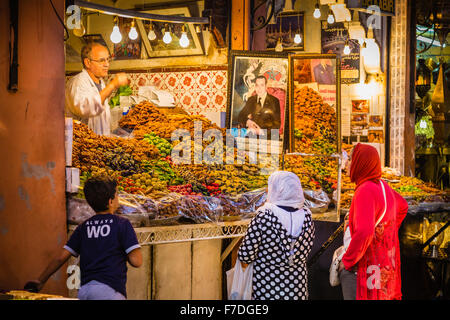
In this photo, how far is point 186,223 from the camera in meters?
3.93

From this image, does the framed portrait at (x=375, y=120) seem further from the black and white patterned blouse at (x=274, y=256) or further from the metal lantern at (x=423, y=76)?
the black and white patterned blouse at (x=274, y=256)

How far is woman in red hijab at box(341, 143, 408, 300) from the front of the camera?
10.9 feet

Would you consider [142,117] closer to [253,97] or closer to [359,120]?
[253,97]

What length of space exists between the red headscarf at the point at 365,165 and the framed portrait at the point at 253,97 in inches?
71.4

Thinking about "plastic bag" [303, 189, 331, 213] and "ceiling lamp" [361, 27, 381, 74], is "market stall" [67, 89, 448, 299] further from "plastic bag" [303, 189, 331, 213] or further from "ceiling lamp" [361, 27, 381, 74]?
"ceiling lamp" [361, 27, 381, 74]

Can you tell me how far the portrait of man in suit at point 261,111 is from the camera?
17.6 ft

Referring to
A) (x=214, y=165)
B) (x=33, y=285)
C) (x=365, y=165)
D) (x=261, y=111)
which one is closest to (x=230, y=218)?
(x=214, y=165)

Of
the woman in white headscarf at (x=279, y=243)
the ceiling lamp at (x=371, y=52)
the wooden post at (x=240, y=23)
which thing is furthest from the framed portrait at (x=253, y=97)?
the ceiling lamp at (x=371, y=52)

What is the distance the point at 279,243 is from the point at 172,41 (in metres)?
5.84

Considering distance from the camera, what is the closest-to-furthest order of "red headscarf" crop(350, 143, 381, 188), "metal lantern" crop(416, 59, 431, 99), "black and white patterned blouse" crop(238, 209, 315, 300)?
"black and white patterned blouse" crop(238, 209, 315, 300) → "red headscarf" crop(350, 143, 381, 188) → "metal lantern" crop(416, 59, 431, 99)

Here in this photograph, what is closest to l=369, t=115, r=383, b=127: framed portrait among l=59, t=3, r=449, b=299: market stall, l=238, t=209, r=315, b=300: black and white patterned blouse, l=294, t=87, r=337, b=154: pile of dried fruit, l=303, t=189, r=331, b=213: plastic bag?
l=59, t=3, r=449, b=299: market stall

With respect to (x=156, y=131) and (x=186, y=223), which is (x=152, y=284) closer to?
(x=186, y=223)

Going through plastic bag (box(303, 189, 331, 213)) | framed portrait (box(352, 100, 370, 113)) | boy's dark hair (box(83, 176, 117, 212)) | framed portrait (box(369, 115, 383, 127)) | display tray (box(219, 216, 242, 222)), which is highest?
framed portrait (box(352, 100, 370, 113))
